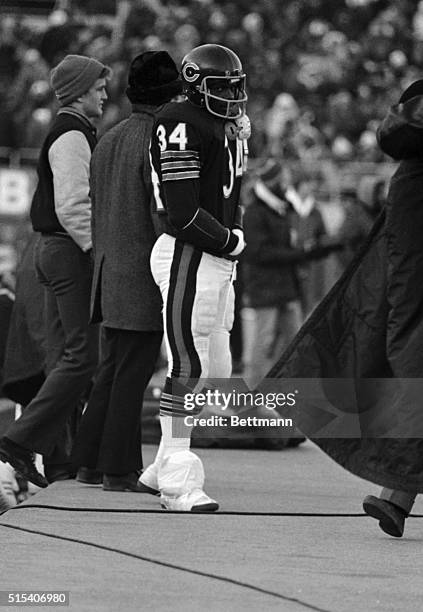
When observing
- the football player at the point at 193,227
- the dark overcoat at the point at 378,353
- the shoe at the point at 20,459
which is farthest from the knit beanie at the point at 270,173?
the dark overcoat at the point at 378,353

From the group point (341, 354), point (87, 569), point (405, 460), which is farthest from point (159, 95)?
point (87, 569)

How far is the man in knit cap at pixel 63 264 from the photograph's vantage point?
803 centimetres

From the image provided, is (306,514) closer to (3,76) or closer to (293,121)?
(293,121)

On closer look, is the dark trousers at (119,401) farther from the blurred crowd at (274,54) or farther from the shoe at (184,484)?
the blurred crowd at (274,54)

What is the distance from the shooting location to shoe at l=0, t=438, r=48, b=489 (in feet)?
26.1

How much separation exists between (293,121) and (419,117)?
15.5 metres

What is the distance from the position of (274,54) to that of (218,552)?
Answer: 18.9m

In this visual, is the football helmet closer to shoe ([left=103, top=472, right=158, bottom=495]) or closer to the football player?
the football player

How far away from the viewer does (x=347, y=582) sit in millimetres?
5559

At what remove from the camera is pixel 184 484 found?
7.22 meters

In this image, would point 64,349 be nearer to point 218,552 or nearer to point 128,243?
point 128,243

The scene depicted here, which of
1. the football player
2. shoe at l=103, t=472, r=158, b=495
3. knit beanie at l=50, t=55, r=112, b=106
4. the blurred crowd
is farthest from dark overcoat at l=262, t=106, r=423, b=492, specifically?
the blurred crowd

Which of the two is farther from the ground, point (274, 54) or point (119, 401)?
point (274, 54)

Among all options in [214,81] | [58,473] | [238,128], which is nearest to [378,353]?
[238,128]
